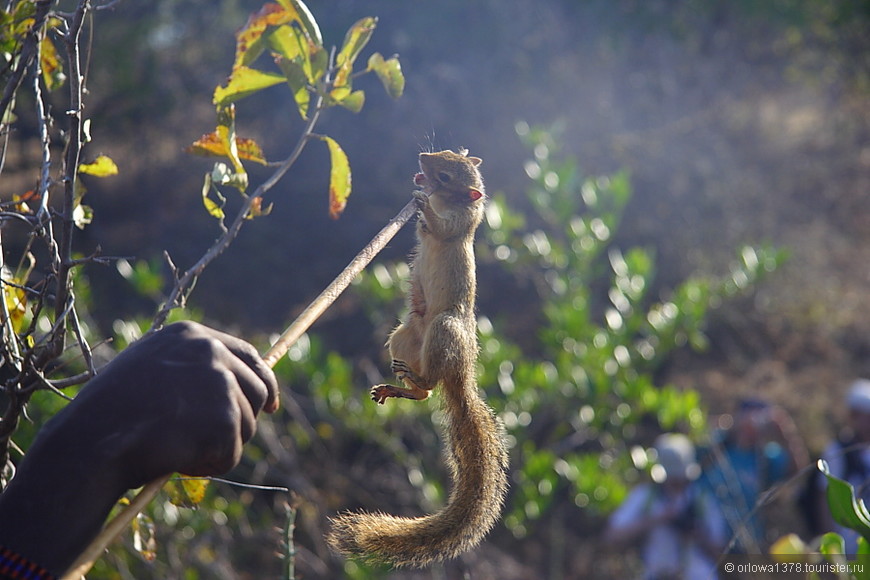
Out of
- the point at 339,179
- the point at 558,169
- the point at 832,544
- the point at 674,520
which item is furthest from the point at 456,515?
the point at 558,169

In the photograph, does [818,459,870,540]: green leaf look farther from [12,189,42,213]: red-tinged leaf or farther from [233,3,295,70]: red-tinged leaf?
[12,189,42,213]: red-tinged leaf

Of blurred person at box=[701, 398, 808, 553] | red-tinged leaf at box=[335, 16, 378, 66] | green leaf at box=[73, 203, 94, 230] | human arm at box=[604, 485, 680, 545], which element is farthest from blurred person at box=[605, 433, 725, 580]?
green leaf at box=[73, 203, 94, 230]

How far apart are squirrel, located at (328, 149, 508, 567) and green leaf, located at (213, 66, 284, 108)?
0.41 meters

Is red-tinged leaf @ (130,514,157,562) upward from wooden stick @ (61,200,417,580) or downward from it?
downward

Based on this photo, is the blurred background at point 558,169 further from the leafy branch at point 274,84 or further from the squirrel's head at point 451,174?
the leafy branch at point 274,84

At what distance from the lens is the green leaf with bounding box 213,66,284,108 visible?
1.66 m

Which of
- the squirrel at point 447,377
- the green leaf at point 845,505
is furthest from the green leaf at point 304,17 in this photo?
the green leaf at point 845,505

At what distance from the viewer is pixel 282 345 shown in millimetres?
1258

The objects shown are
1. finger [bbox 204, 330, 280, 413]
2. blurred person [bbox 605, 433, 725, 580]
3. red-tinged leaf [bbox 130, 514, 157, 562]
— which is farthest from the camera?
blurred person [bbox 605, 433, 725, 580]

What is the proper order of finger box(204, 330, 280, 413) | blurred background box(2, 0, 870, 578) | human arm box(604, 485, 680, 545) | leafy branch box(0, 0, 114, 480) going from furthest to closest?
blurred background box(2, 0, 870, 578) → human arm box(604, 485, 680, 545) → leafy branch box(0, 0, 114, 480) → finger box(204, 330, 280, 413)

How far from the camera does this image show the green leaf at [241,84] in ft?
5.46

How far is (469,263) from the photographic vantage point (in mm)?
1908

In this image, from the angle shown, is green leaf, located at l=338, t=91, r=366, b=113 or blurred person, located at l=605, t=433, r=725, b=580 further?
blurred person, located at l=605, t=433, r=725, b=580

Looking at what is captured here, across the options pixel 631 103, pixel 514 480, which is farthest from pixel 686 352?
pixel 631 103
